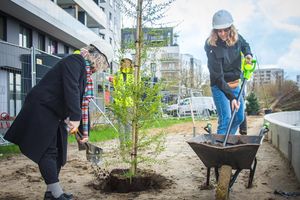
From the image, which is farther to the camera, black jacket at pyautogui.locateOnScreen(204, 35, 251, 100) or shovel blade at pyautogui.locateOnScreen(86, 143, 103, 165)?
black jacket at pyautogui.locateOnScreen(204, 35, 251, 100)

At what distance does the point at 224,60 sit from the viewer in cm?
460

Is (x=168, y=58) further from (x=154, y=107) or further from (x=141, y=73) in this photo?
(x=154, y=107)

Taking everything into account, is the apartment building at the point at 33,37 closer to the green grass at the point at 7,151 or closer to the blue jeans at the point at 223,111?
the green grass at the point at 7,151

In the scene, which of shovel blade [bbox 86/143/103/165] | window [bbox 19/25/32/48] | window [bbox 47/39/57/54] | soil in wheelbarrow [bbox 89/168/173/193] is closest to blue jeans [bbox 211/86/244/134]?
soil in wheelbarrow [bbox 89/168/173/193]

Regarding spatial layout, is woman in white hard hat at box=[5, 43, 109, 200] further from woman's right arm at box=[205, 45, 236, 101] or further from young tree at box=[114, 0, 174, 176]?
woman's right arm at box=[205, 45, 236, 101]

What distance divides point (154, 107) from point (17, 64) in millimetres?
4902

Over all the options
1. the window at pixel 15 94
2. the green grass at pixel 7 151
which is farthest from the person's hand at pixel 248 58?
the window at pixel 15 94

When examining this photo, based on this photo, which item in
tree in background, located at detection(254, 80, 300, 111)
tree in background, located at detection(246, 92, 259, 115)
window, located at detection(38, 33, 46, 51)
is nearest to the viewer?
tree in background, located at detection(254, 80, 300, 111)

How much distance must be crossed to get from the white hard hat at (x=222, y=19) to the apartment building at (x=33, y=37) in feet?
5.15

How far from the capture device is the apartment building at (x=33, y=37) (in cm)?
776

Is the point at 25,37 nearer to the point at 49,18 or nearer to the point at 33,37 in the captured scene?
the point at 33,37

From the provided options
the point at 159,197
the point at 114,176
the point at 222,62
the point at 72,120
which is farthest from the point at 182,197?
the point at 222,62

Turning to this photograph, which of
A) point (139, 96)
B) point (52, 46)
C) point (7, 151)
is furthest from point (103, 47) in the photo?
point (52, 46)

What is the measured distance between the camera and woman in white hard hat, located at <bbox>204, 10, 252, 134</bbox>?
439 centimetres
